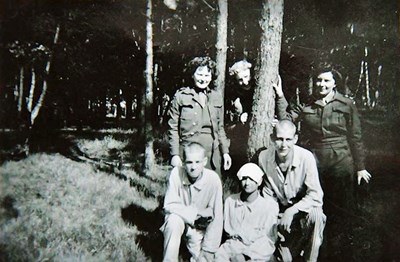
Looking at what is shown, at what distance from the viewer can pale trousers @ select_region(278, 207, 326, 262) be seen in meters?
1.96

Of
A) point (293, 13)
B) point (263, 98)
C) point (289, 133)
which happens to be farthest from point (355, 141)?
point (293, 13)

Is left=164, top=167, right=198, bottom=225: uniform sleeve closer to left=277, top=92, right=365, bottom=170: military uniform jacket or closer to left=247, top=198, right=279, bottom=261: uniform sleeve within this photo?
left=247, top=198, right=279, bottom=261: uniform sleeve

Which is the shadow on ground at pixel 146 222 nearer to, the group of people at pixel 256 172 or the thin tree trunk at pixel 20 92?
the group of people at pixel 256 172

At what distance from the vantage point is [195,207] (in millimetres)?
2000

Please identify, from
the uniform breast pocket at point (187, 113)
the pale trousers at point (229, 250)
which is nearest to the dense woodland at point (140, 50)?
the uniform breast pocket at point (187, 113)

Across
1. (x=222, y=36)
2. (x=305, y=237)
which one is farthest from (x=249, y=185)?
(x=222, y=36)

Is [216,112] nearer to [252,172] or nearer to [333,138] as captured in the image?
[252,172]

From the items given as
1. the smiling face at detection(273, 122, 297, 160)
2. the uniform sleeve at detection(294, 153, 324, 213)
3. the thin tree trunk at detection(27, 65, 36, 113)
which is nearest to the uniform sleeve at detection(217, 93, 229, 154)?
the smiling face at detection(273, 122, 297, 160)

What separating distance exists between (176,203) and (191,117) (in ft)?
1.45

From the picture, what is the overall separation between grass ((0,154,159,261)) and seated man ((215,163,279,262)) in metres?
0.40

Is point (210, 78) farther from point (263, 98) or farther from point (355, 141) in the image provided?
point (355, 141)

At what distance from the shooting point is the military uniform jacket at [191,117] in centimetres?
206

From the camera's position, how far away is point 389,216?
2.07 metres

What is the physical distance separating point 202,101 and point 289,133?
0.47m
